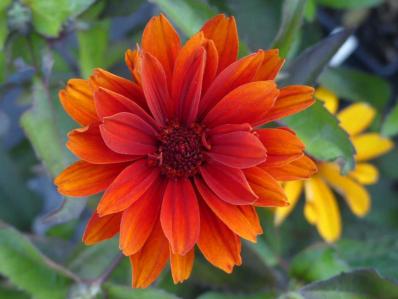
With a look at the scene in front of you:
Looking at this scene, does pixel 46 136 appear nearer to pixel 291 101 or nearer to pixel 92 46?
pixel 92 46

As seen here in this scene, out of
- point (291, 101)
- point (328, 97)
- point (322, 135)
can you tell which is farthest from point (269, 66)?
point (328, 97)

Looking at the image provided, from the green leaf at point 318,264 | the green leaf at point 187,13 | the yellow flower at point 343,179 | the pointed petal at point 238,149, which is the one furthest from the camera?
the yellow flower at point 343,179

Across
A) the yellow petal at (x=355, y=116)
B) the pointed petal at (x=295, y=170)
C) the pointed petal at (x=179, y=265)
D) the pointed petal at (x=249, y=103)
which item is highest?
the pointed petal at (x=249, y=103)

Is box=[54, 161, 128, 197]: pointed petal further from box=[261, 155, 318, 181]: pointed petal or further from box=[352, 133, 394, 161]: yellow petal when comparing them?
box=[352, 133, 394, 161]: yellow petal

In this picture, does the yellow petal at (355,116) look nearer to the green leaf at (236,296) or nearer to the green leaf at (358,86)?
the green leaf at (358,86)

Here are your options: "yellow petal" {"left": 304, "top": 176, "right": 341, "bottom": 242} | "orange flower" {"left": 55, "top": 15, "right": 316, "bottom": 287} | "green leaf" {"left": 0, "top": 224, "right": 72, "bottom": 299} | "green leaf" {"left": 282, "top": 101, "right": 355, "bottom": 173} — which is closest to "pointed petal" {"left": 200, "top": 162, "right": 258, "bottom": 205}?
"orange flower" {"left": 55, "top": 15, "right": 316, "bottom": 287}

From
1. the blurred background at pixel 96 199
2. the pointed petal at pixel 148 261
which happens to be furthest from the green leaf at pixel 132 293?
the pointed petal at pixel 148 261
